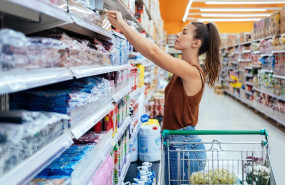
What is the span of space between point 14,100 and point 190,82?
1.18 meters

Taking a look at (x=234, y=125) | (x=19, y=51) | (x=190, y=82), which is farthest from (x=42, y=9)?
(x=234, y=125)

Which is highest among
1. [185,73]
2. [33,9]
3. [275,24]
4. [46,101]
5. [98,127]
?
[275,24]

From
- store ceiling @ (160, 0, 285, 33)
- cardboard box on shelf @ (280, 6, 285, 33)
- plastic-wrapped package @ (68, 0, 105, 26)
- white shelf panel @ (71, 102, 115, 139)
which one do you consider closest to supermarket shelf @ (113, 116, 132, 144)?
white shelf panel @ (71, 102, 115, 139)

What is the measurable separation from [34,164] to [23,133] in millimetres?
108

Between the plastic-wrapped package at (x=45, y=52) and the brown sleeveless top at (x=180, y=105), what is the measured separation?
3.28ft

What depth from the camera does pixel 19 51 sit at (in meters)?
1.00

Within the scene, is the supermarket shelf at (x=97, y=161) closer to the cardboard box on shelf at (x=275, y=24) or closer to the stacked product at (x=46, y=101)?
the stacked product at (x=46, y=101)

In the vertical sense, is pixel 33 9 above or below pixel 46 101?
above

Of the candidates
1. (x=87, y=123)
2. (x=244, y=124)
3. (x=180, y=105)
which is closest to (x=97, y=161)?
(x=87, y=123)

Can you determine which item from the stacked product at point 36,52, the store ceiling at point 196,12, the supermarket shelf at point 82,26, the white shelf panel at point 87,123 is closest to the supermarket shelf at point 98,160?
the white shelf panel at point 87,123

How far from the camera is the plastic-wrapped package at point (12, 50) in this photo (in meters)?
0.91

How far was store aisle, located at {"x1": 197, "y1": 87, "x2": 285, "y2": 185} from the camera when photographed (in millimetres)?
4727

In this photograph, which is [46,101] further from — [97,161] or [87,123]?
[97,161]

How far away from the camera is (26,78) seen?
0.95m
